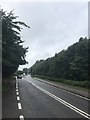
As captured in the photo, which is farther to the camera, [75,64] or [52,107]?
[75,64]

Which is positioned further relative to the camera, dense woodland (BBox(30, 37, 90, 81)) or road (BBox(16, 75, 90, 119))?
dense woodland (BBox(30, 37, 90, 81))

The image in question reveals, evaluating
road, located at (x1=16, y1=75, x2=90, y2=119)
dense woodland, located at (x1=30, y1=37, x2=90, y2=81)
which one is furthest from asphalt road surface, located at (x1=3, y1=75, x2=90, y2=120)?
dense woodland, located at (x1=30, y1=37, x2=90, y2=81)

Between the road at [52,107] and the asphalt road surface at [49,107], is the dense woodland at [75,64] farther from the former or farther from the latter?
the asphalt road surface at [49,107]

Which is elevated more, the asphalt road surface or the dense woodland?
the dense woodland

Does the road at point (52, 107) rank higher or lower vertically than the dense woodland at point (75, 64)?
lower

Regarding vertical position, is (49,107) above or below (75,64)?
below

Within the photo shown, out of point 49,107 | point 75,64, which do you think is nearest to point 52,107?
point 49,107

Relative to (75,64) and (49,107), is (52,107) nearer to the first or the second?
(49,107)

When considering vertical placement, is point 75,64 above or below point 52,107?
above

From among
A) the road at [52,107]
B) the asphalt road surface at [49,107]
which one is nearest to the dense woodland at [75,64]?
the road at [52,107]

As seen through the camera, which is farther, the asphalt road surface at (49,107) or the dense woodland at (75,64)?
the dense woodland at (75,64)

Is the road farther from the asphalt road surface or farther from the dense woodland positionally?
the dense woodland

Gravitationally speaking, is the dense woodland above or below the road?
above

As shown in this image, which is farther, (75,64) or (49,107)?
(75,64)
